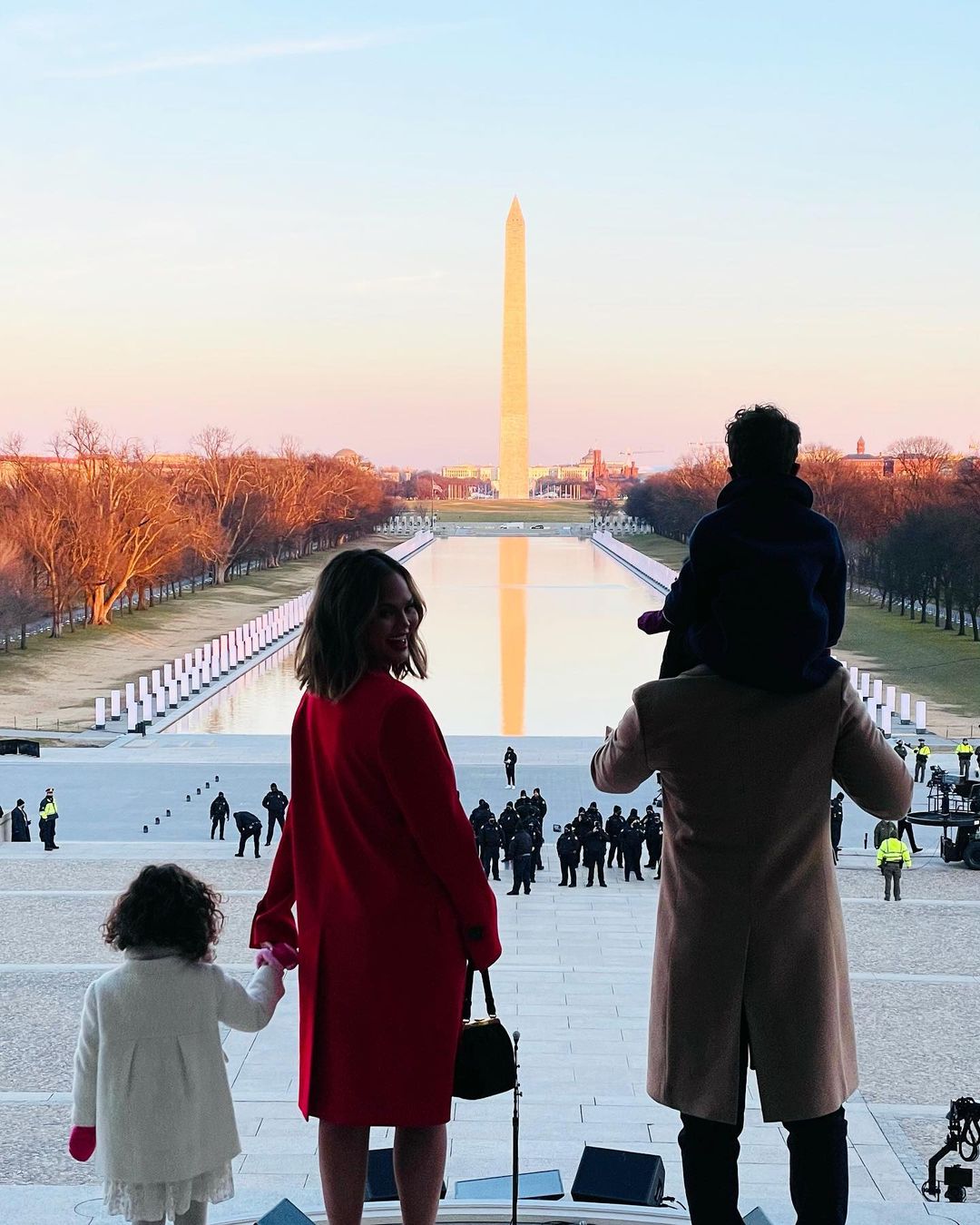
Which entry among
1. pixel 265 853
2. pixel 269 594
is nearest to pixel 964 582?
pixel 269 594

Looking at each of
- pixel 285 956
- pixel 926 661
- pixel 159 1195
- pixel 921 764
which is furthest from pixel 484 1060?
pixel 926 661

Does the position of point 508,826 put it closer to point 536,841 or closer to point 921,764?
point 536,841

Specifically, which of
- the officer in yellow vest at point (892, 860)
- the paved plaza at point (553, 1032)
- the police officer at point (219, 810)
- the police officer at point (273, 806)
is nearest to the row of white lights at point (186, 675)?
the police officer at point (219, 810)

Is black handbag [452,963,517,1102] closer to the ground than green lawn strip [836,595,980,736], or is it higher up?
higher up

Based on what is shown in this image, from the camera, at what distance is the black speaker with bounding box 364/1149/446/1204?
395cm

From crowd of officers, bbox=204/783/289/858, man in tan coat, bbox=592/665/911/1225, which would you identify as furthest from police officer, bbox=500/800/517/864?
man in tan coat, bbox=592/665/911/1225

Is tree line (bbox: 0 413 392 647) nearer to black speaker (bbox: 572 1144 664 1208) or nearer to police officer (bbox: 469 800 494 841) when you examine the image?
police officer (bbox: 469 800 494 841)

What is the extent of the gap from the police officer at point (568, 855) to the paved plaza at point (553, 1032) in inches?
9.2

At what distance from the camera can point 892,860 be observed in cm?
1380

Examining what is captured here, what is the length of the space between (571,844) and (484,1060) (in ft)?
39.6

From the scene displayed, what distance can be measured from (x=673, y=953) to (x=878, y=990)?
316 inches

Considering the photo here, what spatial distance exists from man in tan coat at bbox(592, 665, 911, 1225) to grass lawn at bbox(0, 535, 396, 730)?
27.8 metres

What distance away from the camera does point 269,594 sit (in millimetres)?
63469

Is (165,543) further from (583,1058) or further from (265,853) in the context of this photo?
(583,1058)
